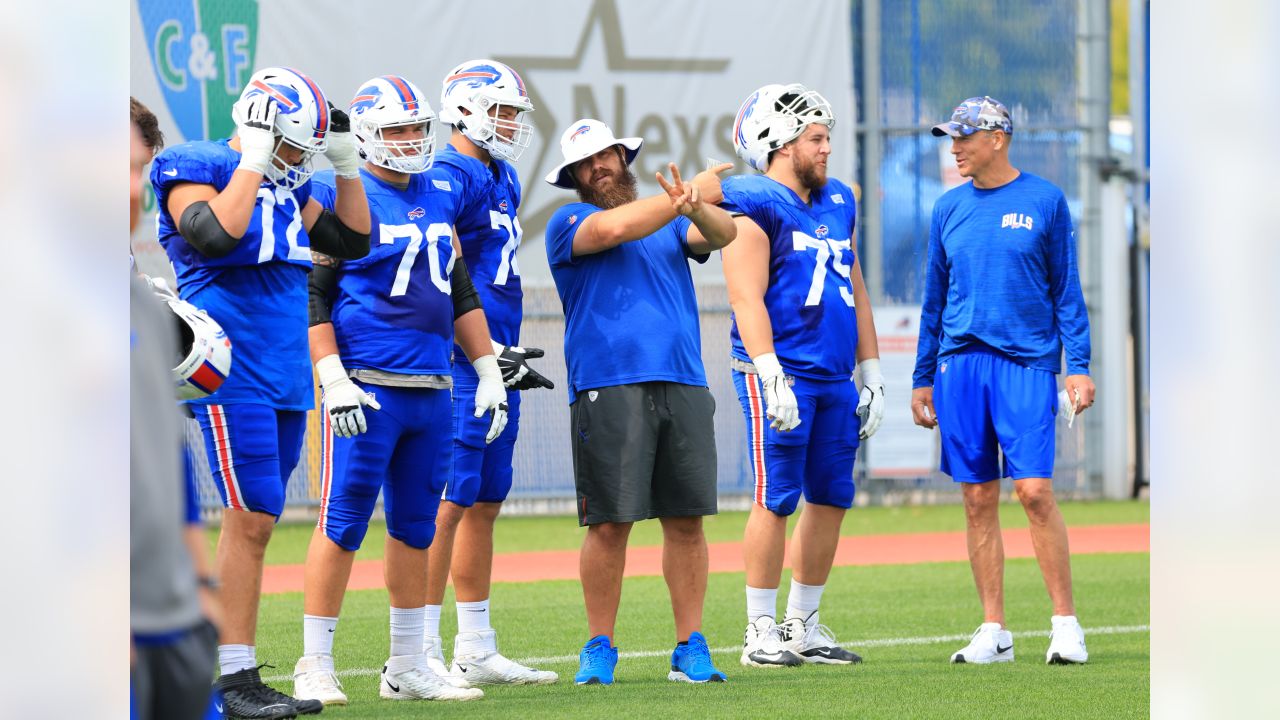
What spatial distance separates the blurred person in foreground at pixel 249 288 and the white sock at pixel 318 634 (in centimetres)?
30

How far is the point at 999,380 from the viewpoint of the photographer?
6.87 m

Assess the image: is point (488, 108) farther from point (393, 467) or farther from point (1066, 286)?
point (1066, 286)

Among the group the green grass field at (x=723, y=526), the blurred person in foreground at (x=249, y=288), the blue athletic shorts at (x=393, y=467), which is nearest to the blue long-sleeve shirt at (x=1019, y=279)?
the blue athletic shorts at (x=393, y=467)

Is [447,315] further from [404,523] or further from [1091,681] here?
[1091,681]

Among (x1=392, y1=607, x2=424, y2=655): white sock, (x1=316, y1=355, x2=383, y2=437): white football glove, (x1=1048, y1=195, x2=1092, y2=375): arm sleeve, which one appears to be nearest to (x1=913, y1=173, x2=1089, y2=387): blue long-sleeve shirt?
(x1=1048, y1=195, x2=1092, y2=375): arm sleeve

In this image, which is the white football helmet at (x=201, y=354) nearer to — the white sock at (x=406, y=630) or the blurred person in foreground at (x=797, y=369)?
the white sock at (x=406, y=630)

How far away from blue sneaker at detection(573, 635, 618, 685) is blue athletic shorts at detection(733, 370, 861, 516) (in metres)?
1.12

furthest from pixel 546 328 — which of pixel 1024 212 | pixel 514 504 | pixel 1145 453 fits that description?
pixel 1024 212

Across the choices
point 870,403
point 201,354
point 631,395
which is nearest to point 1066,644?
point 870,403

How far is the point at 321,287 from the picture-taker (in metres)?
5.72

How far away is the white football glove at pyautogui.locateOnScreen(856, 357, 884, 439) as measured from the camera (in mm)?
6906

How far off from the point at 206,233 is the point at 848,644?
12.4 ft
